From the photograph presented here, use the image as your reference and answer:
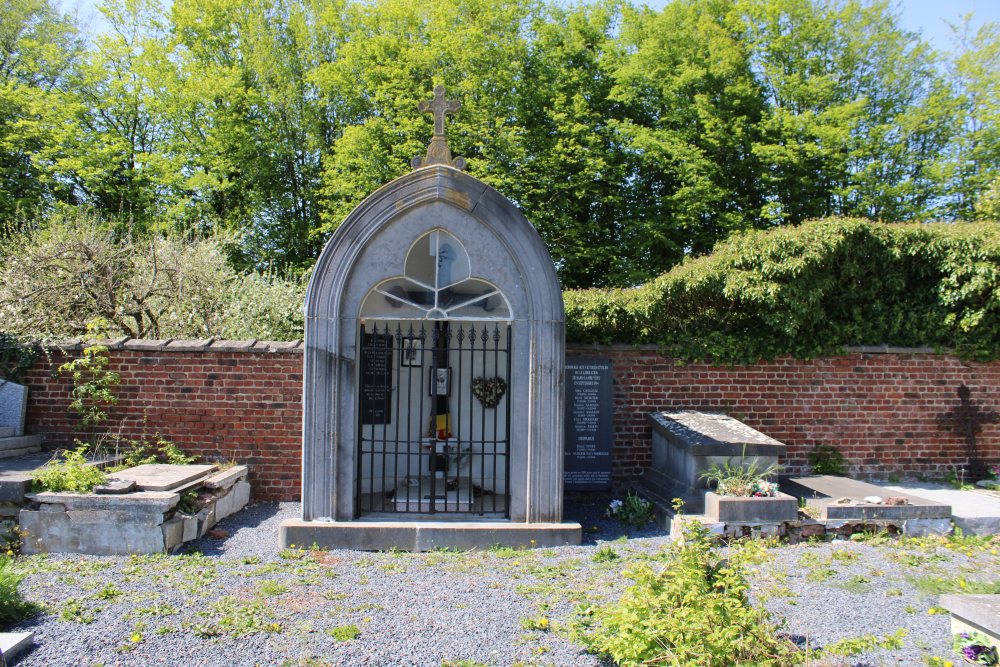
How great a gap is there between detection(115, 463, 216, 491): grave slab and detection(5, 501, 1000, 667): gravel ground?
26.1 inches

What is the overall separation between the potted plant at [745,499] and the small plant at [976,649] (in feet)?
8.59

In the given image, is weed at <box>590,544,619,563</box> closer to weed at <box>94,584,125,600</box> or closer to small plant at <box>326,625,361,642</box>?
small plant at <box>326,625,361,642</box>

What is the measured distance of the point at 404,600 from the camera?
492cm

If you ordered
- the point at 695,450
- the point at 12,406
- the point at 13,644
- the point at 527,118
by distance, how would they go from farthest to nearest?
1. the point at 527,118
2. the point at 12,406
3. the point at 695,450
4. the point at 13,644

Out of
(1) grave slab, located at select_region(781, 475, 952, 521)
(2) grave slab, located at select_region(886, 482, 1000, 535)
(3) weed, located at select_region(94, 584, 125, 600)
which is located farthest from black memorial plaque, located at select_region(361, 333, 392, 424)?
(2) grave slab, located at select_region(886, 482, 1000, 535)

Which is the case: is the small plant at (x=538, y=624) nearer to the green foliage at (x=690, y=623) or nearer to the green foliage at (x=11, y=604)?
the green foliage at (x=690, y=623)

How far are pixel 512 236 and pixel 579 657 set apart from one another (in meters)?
3.86

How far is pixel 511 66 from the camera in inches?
666

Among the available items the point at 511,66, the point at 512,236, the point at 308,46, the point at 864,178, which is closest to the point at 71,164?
the point at 308,46

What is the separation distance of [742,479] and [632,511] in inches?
50.7

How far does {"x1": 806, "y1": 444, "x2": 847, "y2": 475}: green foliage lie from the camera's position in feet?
27.7

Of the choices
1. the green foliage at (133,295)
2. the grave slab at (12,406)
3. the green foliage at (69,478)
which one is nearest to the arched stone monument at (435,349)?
the green foliage at (69,478)

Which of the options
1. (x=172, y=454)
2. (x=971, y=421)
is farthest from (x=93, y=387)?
(x=971, y=421)

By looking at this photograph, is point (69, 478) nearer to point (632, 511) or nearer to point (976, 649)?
point (632, 511)
